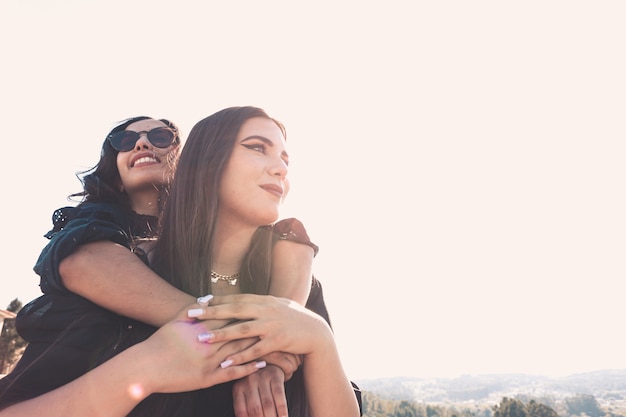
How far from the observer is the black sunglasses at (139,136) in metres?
3.70

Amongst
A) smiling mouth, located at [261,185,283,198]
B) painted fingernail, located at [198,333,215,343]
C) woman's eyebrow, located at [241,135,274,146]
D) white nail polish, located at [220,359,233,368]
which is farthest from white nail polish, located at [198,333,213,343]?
woman's eyebrow, located at [241,135,274,146]

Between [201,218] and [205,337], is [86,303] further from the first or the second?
[201,218]

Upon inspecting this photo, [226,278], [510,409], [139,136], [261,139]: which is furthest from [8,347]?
[510,409]

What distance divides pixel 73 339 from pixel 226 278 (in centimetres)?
109

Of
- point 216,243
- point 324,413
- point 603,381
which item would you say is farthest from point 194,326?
point 603,381

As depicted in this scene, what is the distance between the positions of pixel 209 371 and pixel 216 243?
1.14 meters

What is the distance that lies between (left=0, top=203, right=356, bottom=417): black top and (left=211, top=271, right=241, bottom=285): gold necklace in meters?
0.64

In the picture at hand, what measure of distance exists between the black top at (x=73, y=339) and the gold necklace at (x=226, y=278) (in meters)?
0.64

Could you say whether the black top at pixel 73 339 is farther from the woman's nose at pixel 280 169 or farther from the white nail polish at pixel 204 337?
the woman's nose at pixel 280 169

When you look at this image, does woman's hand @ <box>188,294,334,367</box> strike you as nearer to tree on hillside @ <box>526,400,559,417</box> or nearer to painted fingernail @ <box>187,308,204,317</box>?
painted fingernail @ <box>187,308,204,317</box>

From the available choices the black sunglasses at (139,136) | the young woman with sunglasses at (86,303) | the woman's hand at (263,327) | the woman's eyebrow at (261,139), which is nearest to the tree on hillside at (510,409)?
the black sunglasses at (139,136)

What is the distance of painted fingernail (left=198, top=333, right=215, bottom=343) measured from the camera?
182 cm

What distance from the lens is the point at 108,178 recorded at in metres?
3.78

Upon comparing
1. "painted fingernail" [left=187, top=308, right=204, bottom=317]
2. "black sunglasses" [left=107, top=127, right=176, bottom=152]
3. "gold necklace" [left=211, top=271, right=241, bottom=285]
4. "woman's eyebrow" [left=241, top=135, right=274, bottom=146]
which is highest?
"black sunglasses" [left=107, top=127, right=176, bottom=152]
